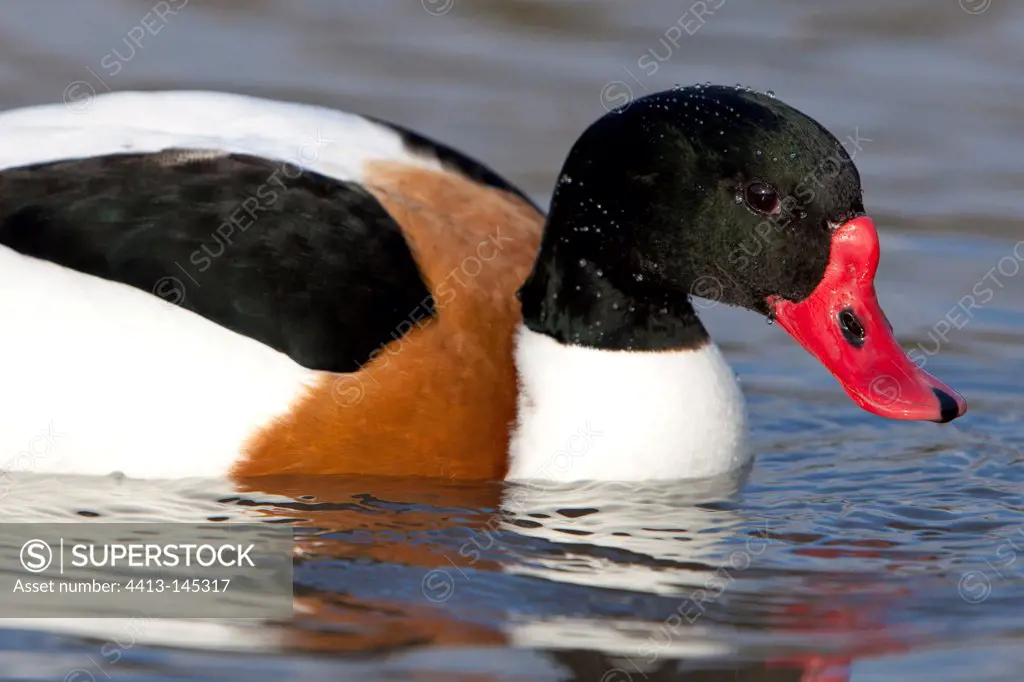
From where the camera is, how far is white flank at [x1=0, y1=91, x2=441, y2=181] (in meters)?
6.12

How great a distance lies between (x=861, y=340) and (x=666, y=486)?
2.32ft

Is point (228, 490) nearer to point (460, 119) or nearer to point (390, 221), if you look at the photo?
point (390, 221)

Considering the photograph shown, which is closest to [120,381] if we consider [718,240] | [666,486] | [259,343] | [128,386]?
[128,386]

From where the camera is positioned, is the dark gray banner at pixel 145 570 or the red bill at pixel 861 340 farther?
the red bill at pixel 861 340

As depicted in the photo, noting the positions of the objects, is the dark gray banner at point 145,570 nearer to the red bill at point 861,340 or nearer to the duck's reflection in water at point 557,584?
the duck's reflection in water at point 557,584

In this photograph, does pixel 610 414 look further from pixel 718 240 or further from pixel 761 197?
pixel 761 197

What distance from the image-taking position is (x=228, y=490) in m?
5.78

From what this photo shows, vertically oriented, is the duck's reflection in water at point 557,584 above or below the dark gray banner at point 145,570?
above

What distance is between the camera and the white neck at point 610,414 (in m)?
5.91

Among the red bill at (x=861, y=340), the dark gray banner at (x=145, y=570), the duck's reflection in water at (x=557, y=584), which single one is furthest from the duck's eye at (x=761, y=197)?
the dark gray banner at (x=145, y=570)

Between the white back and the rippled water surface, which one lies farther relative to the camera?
the white back

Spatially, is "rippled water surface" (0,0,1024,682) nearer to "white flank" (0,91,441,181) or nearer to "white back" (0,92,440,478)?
"white back" (0,92,440,478)

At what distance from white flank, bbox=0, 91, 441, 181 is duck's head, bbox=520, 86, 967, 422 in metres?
0.77

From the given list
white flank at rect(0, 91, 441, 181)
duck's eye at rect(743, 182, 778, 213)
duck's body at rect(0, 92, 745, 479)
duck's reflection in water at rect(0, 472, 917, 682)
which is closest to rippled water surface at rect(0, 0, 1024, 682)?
duck's reflection in water at rect(0, 472, 917, 682)
